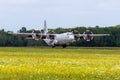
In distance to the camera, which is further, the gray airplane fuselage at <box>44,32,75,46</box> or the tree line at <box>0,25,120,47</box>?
the tree line at <box>0,25,120,47</box>

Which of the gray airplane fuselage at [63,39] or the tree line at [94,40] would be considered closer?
the gray airplane fuselage at [63,39]

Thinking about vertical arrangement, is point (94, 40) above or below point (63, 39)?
below

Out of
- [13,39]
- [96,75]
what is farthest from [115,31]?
[96,75]

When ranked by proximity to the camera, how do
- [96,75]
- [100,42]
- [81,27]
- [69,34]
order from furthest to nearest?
1. [81,27]
2. [100,42]
3. [69,34]
4. [96,75]

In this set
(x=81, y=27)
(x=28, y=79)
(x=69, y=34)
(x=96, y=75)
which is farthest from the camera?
(x=81, y=27)

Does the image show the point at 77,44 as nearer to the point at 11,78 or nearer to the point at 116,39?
the point at 116,39

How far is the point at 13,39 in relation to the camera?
6786 inches

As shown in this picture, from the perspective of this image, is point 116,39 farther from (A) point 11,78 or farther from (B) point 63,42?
(A) point 11,78

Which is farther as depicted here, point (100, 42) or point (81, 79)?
point (100, 42)

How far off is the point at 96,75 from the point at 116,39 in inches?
5377

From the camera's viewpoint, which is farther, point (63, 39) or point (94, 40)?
point (94, 40)

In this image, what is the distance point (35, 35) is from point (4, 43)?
32.0m

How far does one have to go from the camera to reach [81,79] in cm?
2156

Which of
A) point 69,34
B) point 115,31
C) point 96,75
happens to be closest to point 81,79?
point 96,75
